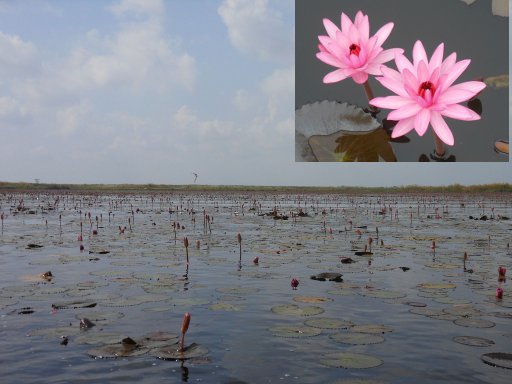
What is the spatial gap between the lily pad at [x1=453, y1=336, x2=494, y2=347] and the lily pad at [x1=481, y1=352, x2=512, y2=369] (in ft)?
1.07

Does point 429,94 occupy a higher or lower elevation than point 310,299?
higher

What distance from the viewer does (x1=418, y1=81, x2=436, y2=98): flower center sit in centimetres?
207

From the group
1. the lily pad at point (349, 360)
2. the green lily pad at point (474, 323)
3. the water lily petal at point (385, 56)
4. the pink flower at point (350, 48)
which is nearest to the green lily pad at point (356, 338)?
the lily pad at point (349, 360)

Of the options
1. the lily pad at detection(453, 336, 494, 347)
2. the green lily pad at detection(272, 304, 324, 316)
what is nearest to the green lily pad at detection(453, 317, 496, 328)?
the lily pad at detection(453, 336, 494, 347)

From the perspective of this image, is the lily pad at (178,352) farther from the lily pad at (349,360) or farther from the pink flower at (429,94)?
the pink flower at (429,94)

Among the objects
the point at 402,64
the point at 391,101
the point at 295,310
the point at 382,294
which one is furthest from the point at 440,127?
the point at 382,294

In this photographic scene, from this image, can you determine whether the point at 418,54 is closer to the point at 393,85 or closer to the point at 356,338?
the point at 393,85

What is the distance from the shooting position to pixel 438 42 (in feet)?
13.2

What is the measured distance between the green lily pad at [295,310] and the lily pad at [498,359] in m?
2.29

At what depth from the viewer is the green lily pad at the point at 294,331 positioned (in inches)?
237

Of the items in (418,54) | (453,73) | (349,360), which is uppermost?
(418,54)

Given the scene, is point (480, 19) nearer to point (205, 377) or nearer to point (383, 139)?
point (383, 139)

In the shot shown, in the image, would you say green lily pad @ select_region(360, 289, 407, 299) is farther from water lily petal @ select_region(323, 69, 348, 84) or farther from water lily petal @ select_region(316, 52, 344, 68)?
water lily petal @ select_region(316, 52, 344, 68)

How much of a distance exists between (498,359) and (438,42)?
10.7 feet
